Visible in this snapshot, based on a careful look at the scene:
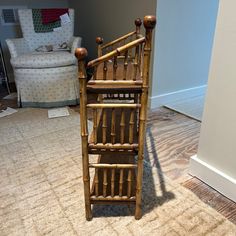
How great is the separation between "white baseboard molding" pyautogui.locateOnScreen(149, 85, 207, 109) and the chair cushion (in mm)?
974

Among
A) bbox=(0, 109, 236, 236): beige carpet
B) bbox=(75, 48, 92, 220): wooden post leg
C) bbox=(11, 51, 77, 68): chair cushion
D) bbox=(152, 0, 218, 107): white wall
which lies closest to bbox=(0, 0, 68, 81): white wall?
bbox=(11, 51, 77, 68): chair cushion

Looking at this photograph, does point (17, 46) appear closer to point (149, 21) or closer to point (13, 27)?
point (13, 27)

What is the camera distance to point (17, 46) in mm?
2600

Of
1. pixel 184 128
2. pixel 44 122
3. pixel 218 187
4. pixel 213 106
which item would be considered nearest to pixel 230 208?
pixel 218 187

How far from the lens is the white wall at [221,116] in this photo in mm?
1103

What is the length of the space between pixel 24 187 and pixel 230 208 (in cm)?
117

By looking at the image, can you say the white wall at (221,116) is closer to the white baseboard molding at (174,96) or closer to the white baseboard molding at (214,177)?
the white baseboard molding at (214,177)

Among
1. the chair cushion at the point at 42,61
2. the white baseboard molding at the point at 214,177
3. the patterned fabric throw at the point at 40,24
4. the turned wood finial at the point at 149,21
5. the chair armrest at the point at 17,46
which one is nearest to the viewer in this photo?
the turned wood finial at the point at 149,21

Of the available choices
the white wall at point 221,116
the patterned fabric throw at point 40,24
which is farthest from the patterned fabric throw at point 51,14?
the white wall at point 221,116

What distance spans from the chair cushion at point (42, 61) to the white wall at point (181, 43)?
0.94 metres

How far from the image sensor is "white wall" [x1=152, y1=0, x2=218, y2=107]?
2.23 m

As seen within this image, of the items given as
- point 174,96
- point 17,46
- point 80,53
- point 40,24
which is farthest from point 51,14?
point 80,53

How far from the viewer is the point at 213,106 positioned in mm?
1270

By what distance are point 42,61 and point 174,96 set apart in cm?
148
